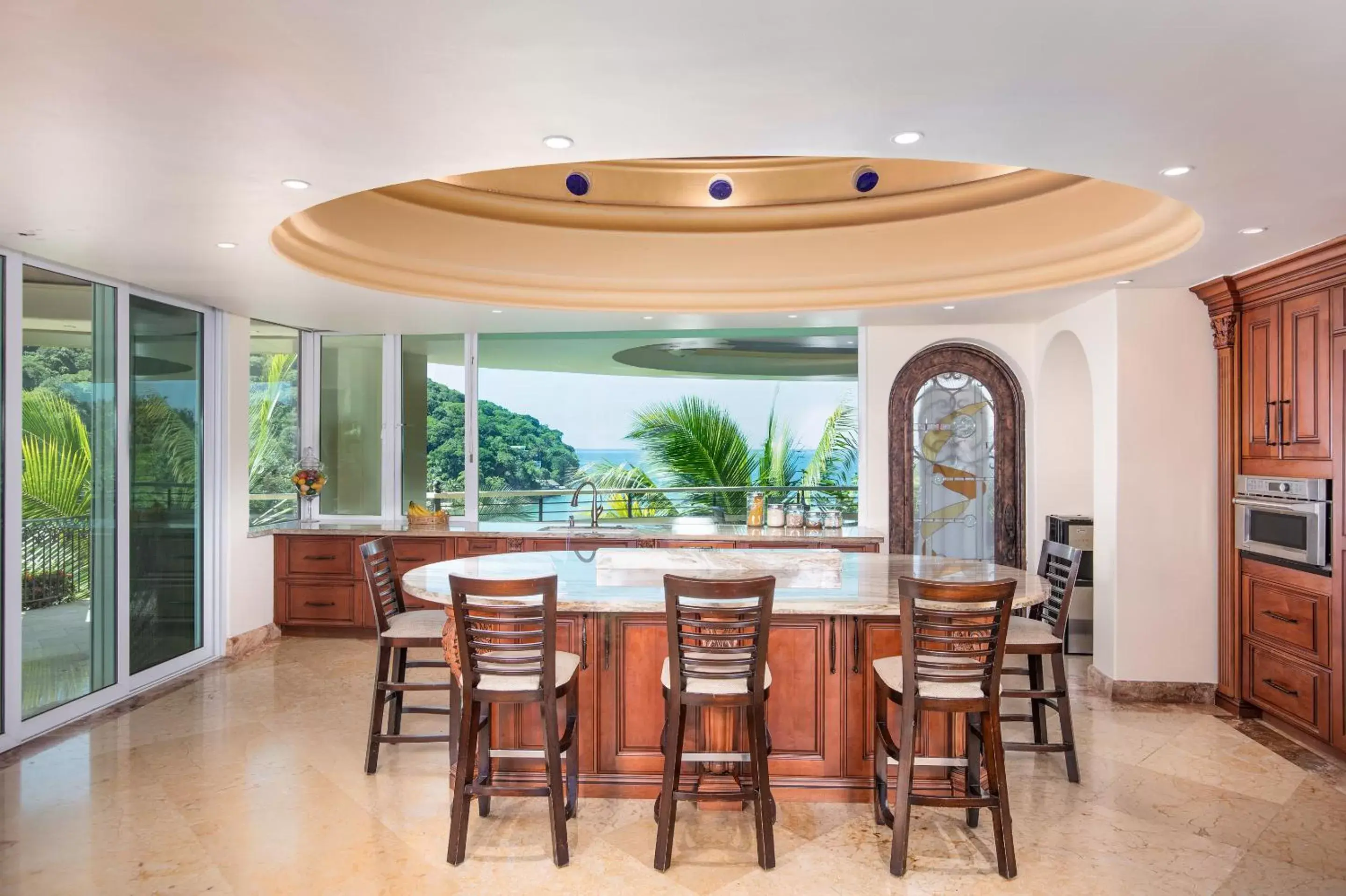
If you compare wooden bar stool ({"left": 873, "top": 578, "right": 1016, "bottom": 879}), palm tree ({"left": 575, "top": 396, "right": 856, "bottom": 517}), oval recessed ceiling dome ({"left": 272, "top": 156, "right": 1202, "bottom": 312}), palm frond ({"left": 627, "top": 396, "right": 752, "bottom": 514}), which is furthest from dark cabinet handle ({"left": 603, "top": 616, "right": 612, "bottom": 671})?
palm frond ({"left": 627, "top": 396, "right": 752, "bottom": 514})

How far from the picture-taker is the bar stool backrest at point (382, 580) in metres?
3.56

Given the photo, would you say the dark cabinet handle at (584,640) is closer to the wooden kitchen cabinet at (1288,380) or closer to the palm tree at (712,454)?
the wooden kitchen cabinet at (1288,380)

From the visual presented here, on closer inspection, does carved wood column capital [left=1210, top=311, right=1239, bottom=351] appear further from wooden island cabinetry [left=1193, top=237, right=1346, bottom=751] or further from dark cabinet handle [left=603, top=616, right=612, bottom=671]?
dark cabinet handle [left=603, top=616, right=612, bottom=671]

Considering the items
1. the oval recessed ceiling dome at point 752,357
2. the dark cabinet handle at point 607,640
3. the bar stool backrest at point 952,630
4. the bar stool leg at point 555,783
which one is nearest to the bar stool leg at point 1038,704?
the bar stool backrest at point 952,630

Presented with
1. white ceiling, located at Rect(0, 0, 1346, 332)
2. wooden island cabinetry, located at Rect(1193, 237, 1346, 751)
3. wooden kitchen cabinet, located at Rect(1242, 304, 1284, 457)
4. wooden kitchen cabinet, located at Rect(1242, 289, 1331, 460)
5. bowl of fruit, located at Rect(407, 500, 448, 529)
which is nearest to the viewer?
white ceiling, located at Rect(0, 0, 1346, 332)

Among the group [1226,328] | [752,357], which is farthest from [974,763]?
[752,357]

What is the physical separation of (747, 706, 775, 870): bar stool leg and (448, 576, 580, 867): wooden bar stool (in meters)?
0.67

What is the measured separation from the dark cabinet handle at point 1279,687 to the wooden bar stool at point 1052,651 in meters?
1.27

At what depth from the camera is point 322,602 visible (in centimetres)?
604

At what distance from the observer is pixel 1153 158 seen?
2576mm

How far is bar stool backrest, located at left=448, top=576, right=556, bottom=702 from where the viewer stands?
269 centimetres

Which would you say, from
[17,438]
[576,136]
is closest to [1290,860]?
[576,136]

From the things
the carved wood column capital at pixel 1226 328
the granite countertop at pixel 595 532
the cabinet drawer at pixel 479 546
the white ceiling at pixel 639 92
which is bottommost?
the cabinet drawer at pixel 479 546

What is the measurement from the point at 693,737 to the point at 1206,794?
→ 7.12 ft
